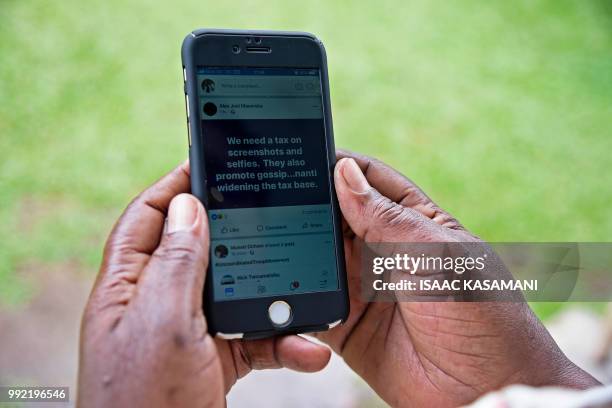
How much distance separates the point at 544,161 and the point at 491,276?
5.64ft

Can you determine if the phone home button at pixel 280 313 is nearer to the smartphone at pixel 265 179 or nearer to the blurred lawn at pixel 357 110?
the smartphone at pixel 265 179

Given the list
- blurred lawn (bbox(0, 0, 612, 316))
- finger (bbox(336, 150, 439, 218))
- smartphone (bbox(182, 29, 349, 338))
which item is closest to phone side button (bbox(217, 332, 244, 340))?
smartphone (bbox(182, 29, 349, 338))

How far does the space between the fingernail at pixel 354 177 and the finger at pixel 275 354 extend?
26cm

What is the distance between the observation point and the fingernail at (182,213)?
3.00ft

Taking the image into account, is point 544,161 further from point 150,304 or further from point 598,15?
point 150,304

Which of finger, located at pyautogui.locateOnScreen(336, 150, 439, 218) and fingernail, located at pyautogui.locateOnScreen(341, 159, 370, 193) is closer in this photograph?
fingernail, located at pyautogui.locateOnScreen(341, 159, 370, 193)

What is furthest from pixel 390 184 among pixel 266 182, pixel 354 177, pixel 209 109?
pixel 209 109

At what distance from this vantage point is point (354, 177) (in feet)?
3.47

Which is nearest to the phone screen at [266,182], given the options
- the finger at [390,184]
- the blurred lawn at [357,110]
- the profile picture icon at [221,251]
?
the profile picture icon at [221,251]

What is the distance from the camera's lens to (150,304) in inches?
32.8

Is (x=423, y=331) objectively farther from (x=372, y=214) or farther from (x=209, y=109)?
(x=209, y=109)

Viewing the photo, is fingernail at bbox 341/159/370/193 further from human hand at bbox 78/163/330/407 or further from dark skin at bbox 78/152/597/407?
human hand at bbox 78/163/330/407

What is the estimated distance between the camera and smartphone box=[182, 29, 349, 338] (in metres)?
1.00

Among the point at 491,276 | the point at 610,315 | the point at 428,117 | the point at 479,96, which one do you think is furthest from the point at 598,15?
the point at 491,276
